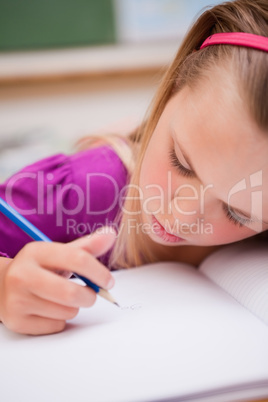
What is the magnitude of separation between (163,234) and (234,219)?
→ 8cm

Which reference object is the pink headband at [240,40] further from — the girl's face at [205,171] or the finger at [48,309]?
the finger at [48,309]

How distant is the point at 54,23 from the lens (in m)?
1.35

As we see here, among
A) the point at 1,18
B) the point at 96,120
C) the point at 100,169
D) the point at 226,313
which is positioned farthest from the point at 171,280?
the point at 1,18

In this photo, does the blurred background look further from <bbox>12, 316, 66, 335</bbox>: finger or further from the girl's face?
<bbox>12, 316, 66, 335</bbox>: finger

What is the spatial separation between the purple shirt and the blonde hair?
0.12 feet

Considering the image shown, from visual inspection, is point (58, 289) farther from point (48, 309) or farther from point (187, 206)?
point (187, 206)

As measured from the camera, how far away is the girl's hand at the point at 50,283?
13.3 inches

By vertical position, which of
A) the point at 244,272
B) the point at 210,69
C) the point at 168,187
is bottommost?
the point at 244,272

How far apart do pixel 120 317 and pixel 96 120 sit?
3.63 feet

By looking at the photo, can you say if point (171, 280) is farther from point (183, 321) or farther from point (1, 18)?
point (1, 18)

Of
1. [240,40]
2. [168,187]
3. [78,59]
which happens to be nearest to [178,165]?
[168,187]

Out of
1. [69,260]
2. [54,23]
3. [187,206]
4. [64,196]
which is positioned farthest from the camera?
[54,23]

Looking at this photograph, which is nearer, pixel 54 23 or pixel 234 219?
pixel 234 219

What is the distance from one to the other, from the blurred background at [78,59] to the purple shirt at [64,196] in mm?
679
